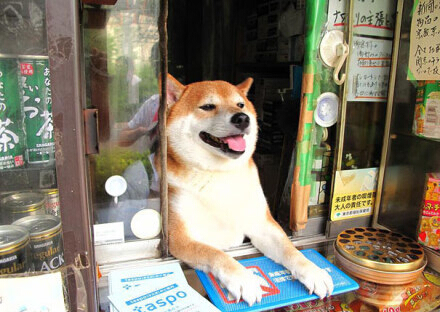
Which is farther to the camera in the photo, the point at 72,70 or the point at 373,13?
the point at 373,13

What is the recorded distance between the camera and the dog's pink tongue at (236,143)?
1.34 meters

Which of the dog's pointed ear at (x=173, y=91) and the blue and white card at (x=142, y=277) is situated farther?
the dog's pointed ear at (x=173, y=91)

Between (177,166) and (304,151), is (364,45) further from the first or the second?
(177,166)

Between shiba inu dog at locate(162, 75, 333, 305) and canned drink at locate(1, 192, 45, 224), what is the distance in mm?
497

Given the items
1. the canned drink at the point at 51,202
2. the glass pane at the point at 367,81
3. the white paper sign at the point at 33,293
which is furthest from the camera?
the glass pane at the point at 367,81

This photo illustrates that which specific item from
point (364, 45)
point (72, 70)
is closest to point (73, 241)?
point (72, 70)

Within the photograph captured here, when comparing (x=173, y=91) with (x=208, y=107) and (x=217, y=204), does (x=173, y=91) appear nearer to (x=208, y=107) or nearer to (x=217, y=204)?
(x=208, y=107)

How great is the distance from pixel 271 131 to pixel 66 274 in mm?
1742

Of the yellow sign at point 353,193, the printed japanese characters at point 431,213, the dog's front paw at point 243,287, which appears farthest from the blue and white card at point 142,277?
the printed japanese characters at point 431,213

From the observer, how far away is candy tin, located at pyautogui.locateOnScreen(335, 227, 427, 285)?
1289 millimetres

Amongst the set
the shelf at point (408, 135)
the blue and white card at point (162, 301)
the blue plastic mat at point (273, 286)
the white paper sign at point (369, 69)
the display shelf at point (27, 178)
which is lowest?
the blue plastic mat at point (273, 286)

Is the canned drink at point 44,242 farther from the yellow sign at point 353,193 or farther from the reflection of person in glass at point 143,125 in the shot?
the yellow sign at point 353,193

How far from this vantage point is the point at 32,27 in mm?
870

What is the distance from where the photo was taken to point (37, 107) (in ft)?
3.22
